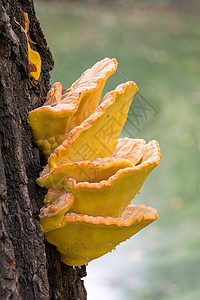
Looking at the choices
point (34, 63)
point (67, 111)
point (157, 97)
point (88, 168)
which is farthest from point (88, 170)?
point (157, 97)

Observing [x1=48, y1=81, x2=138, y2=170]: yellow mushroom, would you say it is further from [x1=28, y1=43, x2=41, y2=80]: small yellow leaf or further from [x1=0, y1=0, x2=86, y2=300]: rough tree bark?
[x1=28, y1=43, x2=41, y2=80]: small yellow leaf

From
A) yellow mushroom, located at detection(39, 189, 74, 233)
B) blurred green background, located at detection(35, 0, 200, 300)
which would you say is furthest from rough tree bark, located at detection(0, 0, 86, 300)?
blurred green background, located at detection(35, 0, 200, 300)

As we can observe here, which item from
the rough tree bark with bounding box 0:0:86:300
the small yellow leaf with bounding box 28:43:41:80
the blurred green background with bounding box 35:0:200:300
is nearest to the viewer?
the rough tree bark with bounding box 0:0:86:300

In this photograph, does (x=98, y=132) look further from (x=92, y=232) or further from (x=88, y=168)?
(x=92, y=232)

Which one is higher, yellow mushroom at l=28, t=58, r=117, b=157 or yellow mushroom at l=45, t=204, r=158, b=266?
yellow mushroom at l=28, t=58, r=117, b=157

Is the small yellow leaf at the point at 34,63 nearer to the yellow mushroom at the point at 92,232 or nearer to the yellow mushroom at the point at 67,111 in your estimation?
the yellow mushroom at the point at 67,111

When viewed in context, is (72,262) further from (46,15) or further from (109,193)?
(46,15)

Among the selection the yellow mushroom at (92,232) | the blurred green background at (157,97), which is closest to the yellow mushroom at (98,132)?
the yellow mushroom at (92,232)
